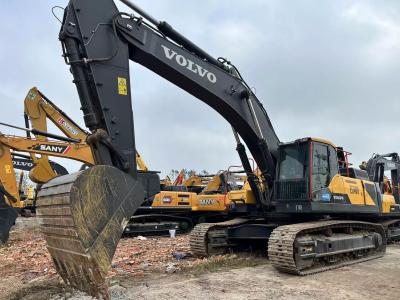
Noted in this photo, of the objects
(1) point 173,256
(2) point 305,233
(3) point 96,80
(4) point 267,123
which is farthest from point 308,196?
(3) point 96,80

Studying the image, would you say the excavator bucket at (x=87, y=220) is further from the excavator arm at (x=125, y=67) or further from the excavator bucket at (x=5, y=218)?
the excavator bucket at (x=5, y=218)

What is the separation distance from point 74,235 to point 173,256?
525 cm

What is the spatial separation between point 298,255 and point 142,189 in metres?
3.36

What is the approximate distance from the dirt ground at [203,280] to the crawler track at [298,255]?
0.19m

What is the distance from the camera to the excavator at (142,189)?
4.92 metres

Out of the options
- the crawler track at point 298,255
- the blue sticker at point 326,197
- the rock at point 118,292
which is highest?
the blue sticker at point 326,197

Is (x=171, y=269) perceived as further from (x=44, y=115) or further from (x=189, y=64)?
(x=44, y=115)

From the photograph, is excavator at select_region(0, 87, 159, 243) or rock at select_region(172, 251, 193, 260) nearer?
rock at select_region(172, 251, 193, 260)

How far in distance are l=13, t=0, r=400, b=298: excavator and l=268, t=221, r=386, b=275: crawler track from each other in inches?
0.9

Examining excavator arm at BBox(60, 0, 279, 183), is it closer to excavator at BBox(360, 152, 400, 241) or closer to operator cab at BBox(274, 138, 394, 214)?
operator cab at BBox(274, 138, 394, 214)

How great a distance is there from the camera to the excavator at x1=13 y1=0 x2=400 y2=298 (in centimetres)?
492

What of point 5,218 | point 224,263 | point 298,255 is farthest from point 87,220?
point 5,218

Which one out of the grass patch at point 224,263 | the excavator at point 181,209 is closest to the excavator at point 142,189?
the grass patch at point 224,263

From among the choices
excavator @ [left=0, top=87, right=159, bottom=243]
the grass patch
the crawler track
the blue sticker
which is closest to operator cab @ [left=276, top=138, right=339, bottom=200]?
the blue sticker
